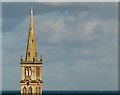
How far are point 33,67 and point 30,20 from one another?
11.6ft

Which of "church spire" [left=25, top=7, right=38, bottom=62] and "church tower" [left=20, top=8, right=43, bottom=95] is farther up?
"church spire" [left=25, top=7, right=38, bottom=62]

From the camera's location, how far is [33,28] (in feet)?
177

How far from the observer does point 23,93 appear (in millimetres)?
53125

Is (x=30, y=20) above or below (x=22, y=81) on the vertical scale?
above

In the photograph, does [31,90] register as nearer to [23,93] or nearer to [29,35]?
[23,93]

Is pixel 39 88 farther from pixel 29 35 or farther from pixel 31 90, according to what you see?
pixel 29 35

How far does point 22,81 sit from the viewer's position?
53219 mm

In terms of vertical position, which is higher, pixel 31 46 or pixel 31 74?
pixel 31 46

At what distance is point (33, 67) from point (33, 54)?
3.28ft

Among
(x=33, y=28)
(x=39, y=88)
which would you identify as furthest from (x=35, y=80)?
(x=33, y=28)

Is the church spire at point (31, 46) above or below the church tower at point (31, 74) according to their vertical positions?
above

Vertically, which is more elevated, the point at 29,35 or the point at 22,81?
the point at 29,35

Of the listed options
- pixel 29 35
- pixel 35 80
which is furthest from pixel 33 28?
pixel 35 80

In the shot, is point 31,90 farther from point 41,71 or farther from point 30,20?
point 30,20
